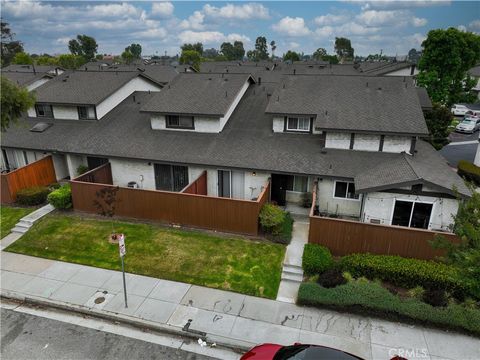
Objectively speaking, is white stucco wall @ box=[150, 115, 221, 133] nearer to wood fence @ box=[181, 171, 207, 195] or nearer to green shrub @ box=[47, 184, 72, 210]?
wood fence @ box=[181, 171, 207, 195]

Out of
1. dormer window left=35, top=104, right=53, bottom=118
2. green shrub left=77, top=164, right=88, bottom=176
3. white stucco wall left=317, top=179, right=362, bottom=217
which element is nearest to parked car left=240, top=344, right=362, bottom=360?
white stucco wall left=317, top=179, right=362, bottom=217

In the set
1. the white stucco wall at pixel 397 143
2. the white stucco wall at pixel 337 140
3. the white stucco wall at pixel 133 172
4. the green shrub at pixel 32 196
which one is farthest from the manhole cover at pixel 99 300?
the white stucco wall at pixel 397 143

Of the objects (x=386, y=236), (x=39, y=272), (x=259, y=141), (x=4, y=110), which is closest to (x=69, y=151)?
(x=4, y=110)

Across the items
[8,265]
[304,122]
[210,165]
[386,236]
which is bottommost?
[8,265]

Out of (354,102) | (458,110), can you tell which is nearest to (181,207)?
(354,102)

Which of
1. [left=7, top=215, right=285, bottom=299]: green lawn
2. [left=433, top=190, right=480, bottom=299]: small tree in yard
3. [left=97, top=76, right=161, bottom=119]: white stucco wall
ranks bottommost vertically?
[left=7, top=215, right=285, bottom=299]: green lawn

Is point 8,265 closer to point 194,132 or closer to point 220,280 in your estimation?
point 220,280
